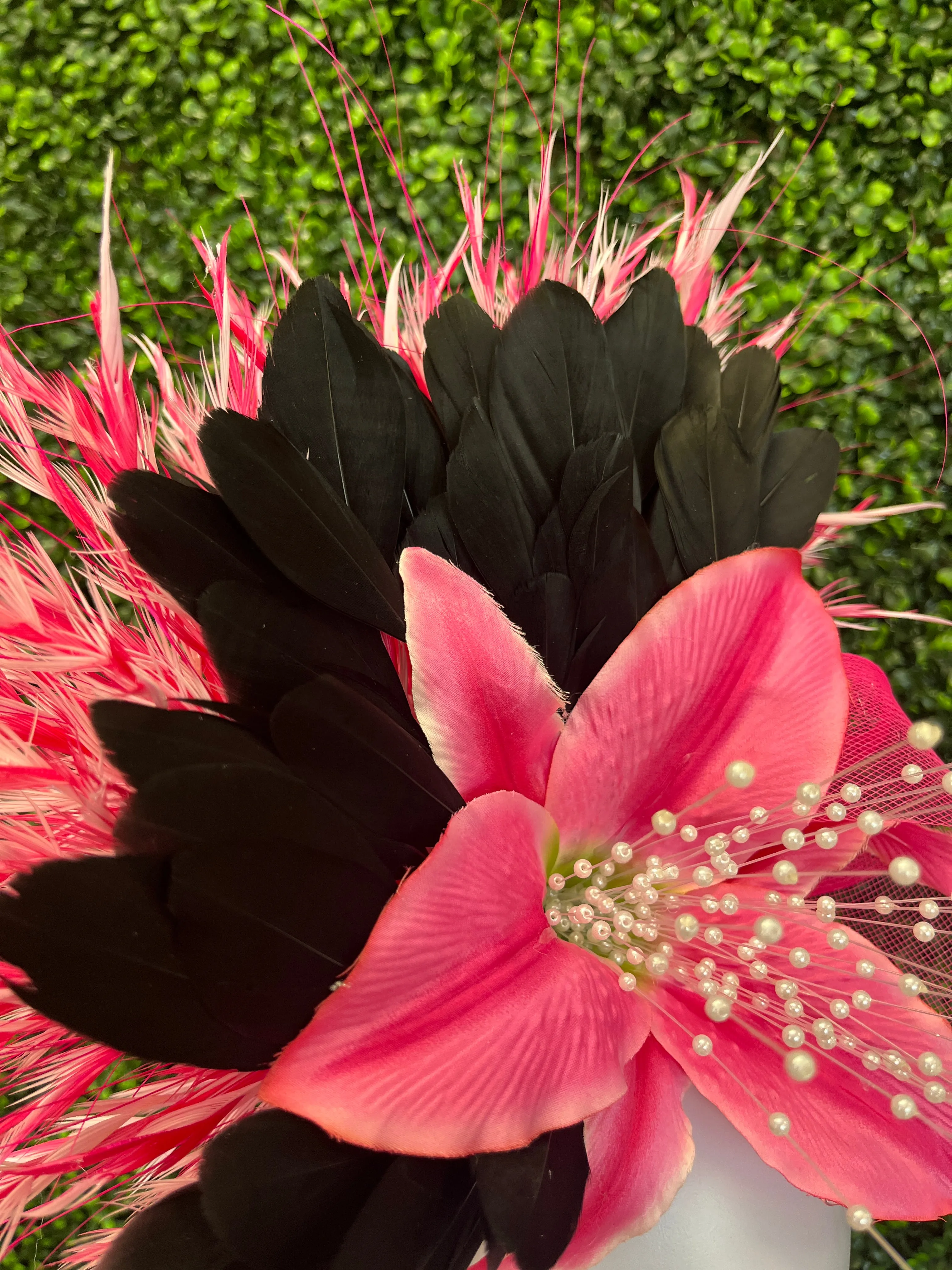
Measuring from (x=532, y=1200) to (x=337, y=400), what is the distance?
29cm

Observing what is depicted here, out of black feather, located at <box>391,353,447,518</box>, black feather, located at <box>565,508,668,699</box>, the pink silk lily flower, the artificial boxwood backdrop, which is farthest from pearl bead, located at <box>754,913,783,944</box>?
the artificial boxwood backdrop

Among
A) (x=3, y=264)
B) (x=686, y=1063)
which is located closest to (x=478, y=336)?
(x=686, y=1063)

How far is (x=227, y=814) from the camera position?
284 millimetres

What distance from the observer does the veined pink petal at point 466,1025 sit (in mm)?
274

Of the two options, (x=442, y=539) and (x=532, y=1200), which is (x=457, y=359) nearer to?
(x=442, y=539)

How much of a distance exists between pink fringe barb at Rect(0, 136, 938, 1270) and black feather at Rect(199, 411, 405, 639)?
0.04m

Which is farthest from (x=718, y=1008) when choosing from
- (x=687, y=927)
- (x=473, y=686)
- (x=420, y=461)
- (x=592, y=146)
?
(x=592, y=146)

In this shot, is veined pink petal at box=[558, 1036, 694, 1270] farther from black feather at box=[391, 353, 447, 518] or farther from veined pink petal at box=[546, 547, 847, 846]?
black feather at box=[391, 353, 447, 518]

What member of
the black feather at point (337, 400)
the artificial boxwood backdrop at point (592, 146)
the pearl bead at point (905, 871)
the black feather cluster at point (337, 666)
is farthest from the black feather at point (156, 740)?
the artificial boxwood backdrop at point (592, 146)

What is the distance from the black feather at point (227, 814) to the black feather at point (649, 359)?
220 millimetres

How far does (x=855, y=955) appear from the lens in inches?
13.6

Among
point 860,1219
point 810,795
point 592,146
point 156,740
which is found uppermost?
point 592,146

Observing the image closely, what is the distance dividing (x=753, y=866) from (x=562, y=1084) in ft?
0.39

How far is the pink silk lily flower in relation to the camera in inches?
11.6
